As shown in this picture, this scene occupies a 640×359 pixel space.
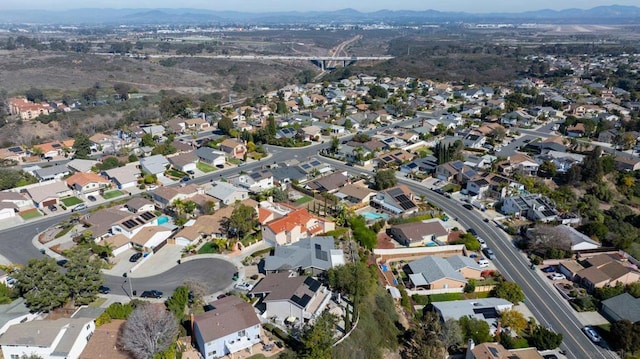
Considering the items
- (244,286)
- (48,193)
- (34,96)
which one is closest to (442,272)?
(244,286)

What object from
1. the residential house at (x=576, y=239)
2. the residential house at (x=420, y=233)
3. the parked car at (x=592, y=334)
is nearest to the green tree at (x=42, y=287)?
the residential house at (x=420, y=233)

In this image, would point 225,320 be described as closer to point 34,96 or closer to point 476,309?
point 476,309

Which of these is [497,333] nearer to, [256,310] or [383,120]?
[256,310]

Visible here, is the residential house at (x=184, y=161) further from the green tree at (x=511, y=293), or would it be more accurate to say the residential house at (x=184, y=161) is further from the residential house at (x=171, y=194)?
the green tree at (x=511, y=293)

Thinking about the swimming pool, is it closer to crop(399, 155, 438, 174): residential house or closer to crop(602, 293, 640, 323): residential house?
crop(399, 155, 438, 174): residential house

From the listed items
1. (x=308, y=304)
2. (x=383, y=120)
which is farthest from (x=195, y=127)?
(x=308, y=304)

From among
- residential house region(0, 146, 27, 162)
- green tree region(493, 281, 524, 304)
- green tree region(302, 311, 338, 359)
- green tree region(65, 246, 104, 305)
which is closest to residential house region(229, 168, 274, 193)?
green tree region(65, 246, 104, 305)

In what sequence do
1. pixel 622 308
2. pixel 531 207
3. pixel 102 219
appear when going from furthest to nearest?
pixel 531 207 → pixel 102 219 → pixel 622 308
